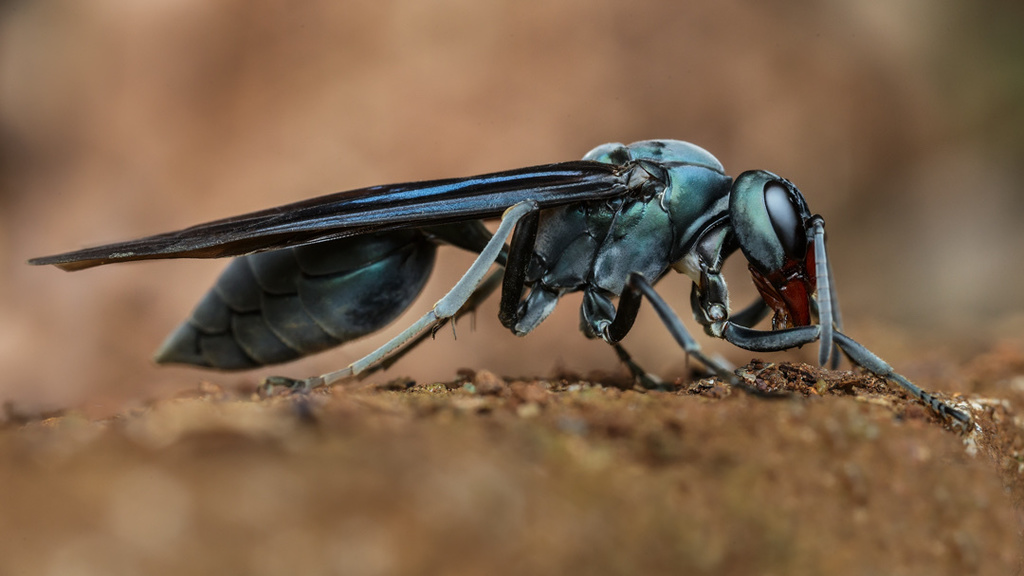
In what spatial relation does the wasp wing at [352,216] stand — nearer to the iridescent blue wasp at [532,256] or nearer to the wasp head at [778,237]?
the iridescent blue wasp at [532,256]

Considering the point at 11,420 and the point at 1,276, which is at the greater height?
the point at 1,276

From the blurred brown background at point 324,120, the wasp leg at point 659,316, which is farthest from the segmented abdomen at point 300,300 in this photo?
the blurred brown background at point 324,120

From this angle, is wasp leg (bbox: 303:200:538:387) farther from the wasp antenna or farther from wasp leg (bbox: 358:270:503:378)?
the wasp antenna

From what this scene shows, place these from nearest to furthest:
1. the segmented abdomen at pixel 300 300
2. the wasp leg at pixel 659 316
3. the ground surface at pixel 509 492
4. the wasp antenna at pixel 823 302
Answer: the ground surface at pixel 509 492 < the wasp leg at pixel 659 316 < the wasp antenna at pixel 823 302 < the segmented abdomen at pixel 300 300

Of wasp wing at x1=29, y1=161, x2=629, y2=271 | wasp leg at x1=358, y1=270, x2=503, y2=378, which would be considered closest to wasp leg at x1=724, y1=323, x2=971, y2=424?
wasp wing at x1=29, y1=161, x2=629, y2=271

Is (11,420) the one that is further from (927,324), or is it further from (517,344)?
(927,324)

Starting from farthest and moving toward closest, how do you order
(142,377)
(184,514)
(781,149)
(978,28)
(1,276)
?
1. (978,28)
2. (781,149)
3. (1,276)
4. (142,377)
5. (184,514)

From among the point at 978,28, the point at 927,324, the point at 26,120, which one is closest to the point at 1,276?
the point at 26,120
